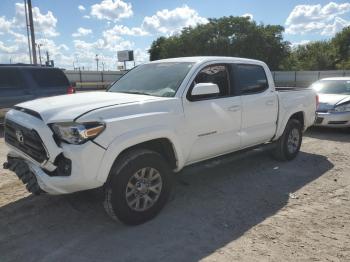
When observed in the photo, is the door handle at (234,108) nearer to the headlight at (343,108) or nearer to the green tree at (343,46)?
the headlight at (343,108)

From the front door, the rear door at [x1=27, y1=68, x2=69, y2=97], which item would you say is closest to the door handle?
the front door

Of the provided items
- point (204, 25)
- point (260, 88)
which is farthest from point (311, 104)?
point (204, 25)

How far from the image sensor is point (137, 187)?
403 centimetres

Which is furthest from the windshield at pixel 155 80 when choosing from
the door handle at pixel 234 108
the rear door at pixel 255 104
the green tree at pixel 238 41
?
the green tree at pixel 238 41

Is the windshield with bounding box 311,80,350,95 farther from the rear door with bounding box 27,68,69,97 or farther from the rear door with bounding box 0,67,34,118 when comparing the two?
the rear door with bounding box 0,67,34,118

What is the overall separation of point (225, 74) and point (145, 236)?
2.58 metres

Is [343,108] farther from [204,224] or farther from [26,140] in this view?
[26,140]

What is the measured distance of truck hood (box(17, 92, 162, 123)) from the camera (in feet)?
12.1

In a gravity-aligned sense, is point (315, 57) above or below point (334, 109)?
above

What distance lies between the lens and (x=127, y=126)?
3803 mm

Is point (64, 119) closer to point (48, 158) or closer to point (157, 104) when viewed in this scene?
point (48, 158)

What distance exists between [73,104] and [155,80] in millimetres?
1279

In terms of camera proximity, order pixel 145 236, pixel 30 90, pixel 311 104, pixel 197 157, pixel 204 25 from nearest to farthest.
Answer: pixel 145 236
pixel 197 157
pixel 311 104
pixel 30 90
pixel 204 25

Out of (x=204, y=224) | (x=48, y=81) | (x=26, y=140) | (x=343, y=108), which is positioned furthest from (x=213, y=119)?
(x=48, y=81)
